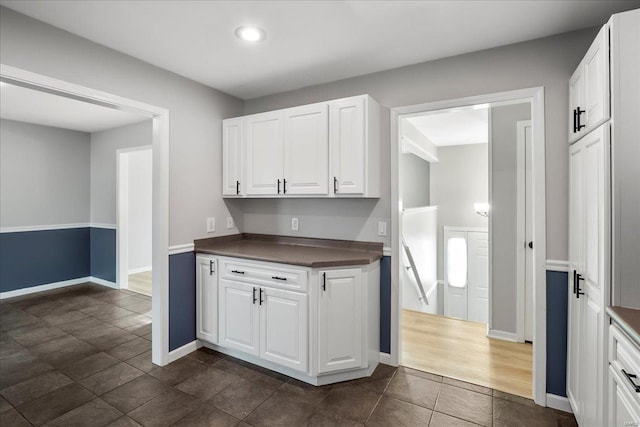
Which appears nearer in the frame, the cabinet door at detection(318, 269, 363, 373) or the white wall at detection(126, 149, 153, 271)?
the cabinet door at detection(318, 269, 363, 373)

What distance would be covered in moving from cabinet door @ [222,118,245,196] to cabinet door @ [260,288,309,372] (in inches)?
45.9

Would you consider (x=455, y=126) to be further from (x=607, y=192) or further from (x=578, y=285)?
(x=607, y=192)

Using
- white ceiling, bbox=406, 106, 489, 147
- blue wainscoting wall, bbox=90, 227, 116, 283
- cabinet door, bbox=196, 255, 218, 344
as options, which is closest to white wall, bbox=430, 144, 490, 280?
white ceiling, bbox=406, 106, 489, 147

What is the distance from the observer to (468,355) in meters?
2.88

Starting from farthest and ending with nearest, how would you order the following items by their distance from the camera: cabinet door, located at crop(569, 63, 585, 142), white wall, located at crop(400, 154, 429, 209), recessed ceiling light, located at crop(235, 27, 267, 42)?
white wall, located at crop(400, 154, 429, 209) → recessed ceiling light, located at crop(235, 27, 267, 42) → cabinet door, located at crop(569, 63, 585, 142)

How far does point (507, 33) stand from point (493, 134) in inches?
53.4

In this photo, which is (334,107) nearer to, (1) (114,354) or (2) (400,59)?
(2) (400,59)

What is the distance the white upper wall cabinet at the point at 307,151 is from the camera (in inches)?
99.0

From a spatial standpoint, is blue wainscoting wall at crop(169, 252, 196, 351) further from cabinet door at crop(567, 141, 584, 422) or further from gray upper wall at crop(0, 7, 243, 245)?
cabinet door at crop(567, 141, 584, 422)

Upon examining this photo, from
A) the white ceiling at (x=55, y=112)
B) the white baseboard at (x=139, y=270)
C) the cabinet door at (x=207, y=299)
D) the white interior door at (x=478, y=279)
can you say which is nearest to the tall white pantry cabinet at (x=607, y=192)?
the cabinet door at (x=207, y=299)

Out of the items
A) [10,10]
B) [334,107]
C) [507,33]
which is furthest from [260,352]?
[507,33]

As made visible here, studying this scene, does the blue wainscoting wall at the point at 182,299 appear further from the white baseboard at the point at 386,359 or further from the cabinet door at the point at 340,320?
the white baseboard at the point at 386,359

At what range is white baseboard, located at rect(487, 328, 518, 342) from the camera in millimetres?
3166

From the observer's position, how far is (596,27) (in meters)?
2.01
